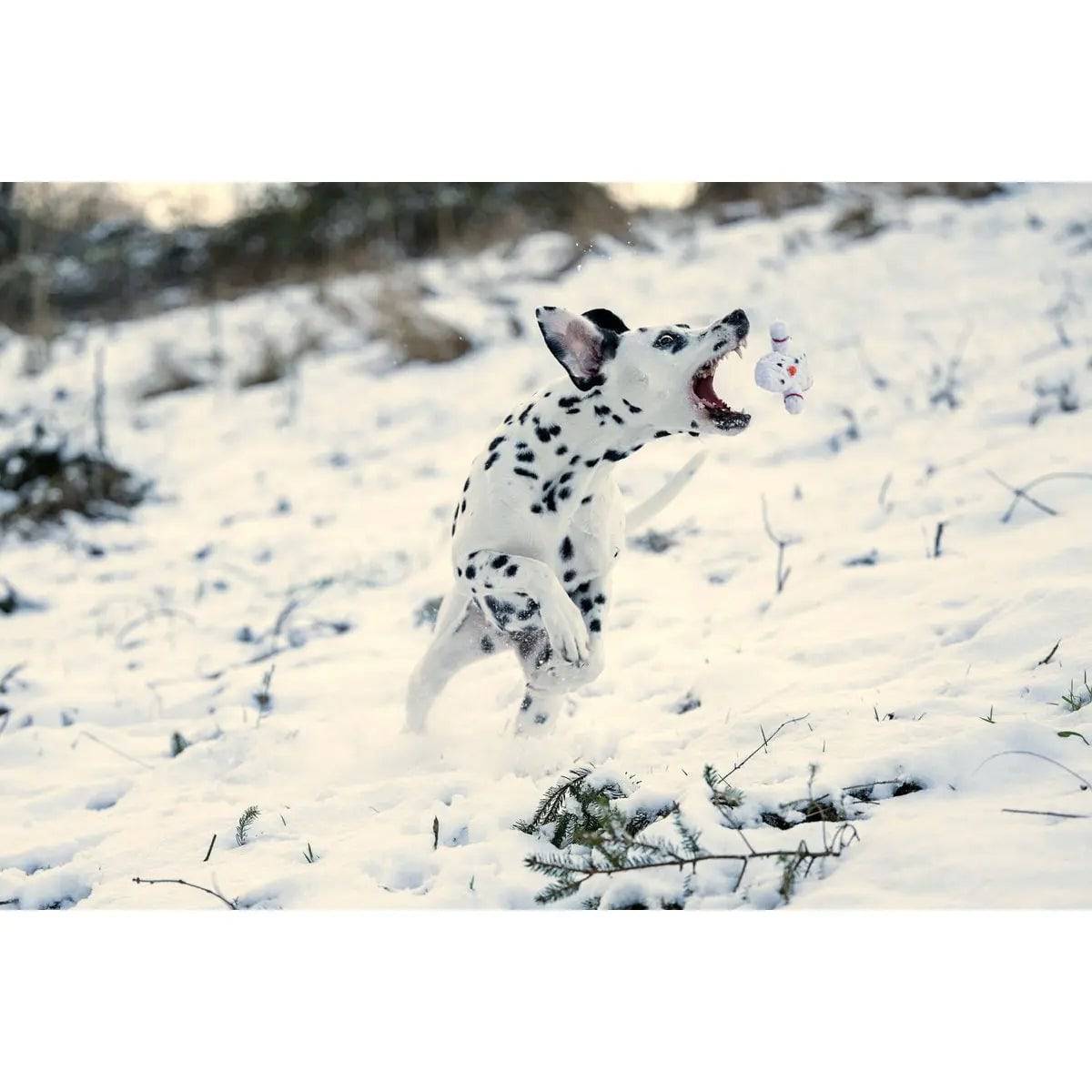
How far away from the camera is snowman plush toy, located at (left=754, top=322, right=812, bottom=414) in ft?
10.9

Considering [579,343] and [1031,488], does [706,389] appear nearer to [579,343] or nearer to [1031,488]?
[579,343]

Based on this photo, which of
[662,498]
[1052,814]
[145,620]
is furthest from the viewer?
[145,620]

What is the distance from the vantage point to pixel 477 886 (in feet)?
9.65

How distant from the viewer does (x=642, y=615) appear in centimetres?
490

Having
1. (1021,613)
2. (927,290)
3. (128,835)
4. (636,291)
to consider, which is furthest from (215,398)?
(1021,613)

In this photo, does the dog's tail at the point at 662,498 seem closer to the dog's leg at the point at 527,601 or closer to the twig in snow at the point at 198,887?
the dog's leg at the point at 527,601

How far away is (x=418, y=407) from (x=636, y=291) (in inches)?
77.3

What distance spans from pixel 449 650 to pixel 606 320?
115 cm

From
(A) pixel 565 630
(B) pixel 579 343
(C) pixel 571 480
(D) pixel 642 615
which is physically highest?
(B) pixel 579 343

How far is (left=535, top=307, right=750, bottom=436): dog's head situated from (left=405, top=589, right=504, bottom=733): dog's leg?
81 centimetres

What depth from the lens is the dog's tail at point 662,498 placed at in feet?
12.4

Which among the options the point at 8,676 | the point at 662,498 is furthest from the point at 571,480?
the point at 8,676

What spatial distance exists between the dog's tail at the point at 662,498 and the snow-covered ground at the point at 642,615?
1.59 ft

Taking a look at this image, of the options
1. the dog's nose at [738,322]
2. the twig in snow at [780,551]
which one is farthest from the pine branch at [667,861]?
the twig in snow at [780,551]
